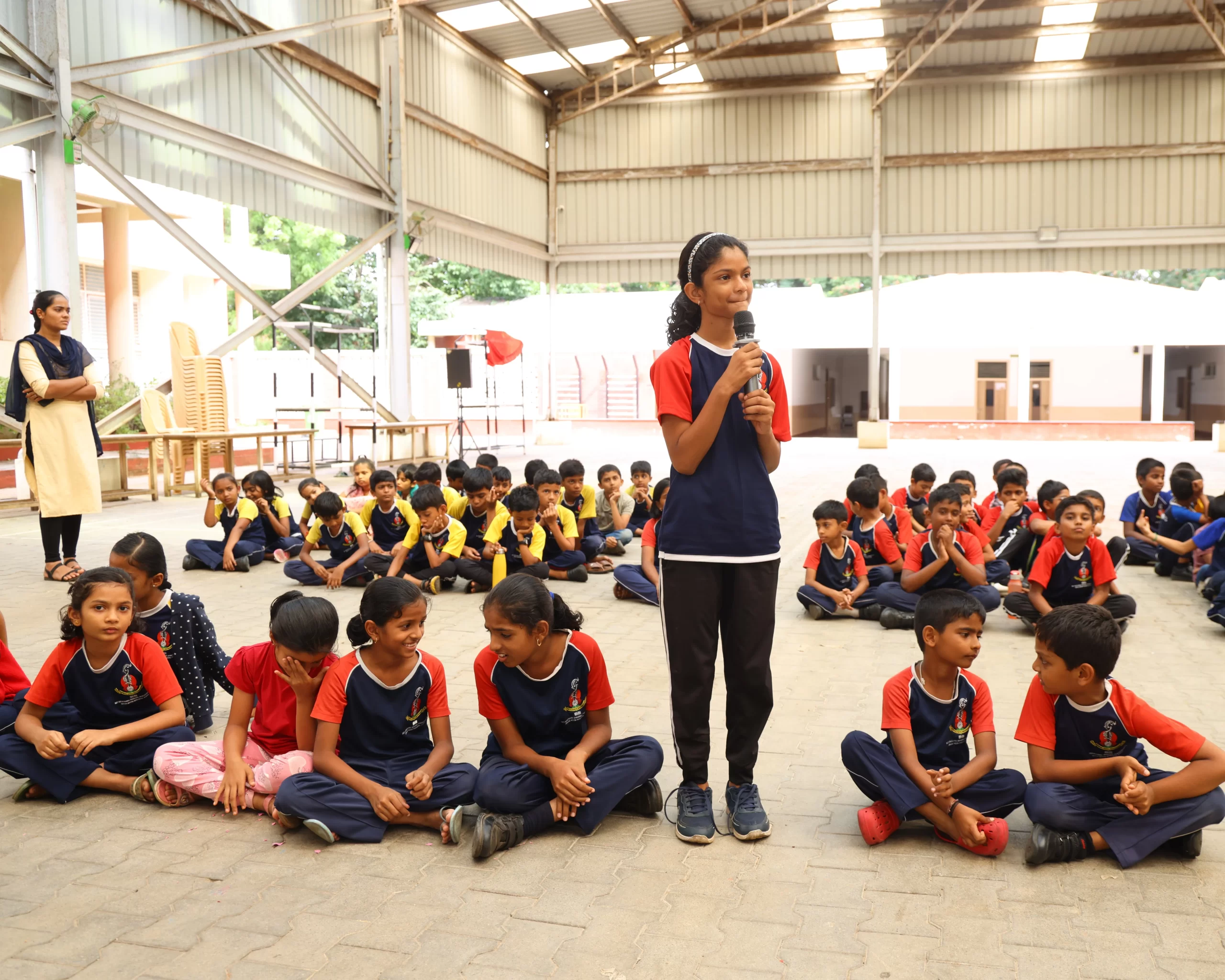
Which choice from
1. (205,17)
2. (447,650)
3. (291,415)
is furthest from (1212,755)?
(291,415)

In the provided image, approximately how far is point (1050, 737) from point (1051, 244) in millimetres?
17759

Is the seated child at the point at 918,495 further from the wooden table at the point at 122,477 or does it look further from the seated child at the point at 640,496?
the wooden table at the point at 122,477

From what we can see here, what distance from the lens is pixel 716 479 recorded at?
2994 millimetres

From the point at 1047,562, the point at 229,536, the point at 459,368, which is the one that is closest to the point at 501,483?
the point at 229,536

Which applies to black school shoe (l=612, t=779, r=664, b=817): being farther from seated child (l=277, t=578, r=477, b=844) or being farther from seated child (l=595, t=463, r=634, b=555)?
seated child (l=595, t=463, r=634, b=555)

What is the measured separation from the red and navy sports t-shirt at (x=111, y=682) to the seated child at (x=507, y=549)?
3477 mm

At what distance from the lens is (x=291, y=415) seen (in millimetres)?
21734

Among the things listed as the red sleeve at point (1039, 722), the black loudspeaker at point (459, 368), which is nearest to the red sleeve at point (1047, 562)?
the red sleeve at point (1039, 722)

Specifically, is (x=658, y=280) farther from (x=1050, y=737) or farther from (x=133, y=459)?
(x=1050, y=737)

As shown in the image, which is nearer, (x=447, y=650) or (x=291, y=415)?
(x=447, y=650)

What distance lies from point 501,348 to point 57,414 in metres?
12.5

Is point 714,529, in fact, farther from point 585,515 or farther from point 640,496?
point 640,496

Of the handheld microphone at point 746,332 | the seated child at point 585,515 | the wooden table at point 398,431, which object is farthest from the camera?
the wooden table at point 398,431

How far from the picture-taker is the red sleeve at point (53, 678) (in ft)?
11.2
